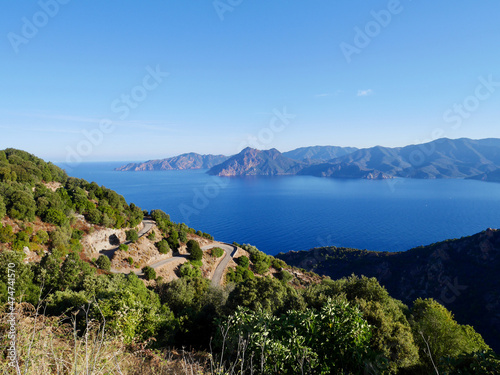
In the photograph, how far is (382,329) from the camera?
1554cm

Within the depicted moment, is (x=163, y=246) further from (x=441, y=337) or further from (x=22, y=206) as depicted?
(x=441, y=337)

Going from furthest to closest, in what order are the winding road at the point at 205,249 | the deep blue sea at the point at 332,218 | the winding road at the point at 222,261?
the deep blue sea at the point at 332,218 < the winding road at the point at 222,261 < the winding road at the point at 205,249

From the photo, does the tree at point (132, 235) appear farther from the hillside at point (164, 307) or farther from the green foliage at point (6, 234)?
the green foliage at point (6, 234)

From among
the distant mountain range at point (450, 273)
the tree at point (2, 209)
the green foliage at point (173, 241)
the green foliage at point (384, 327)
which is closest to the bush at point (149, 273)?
the green foliage at point (173, 241)

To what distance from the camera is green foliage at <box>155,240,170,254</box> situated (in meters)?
43.6

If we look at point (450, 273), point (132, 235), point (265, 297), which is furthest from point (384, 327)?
point (450, 273)

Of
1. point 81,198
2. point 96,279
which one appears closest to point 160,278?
A: point 96,279

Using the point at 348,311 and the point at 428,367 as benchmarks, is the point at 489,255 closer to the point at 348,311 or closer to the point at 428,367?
the point at 428,367

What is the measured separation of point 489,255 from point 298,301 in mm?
70404

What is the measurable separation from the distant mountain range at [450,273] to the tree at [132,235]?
58611 mm

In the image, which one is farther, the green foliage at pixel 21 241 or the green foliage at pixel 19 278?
the green foliage at pixel 21 241

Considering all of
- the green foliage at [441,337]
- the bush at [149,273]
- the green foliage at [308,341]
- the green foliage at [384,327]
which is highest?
the green foliage at [308,341]

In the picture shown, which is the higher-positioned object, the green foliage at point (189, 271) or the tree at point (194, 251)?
the tree at point (194, 251)

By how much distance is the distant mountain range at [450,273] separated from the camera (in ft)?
166
